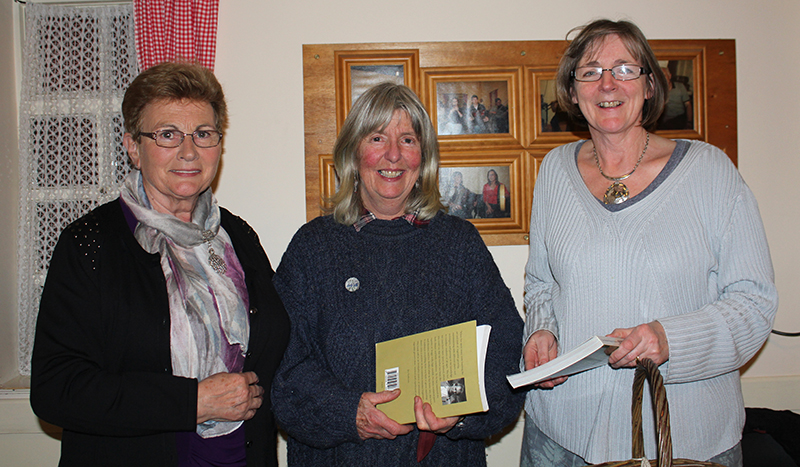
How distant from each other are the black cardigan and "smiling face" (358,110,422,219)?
0.69 m

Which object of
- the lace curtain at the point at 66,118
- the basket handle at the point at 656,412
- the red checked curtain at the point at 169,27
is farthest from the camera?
the lace curtain at the point at 66,118

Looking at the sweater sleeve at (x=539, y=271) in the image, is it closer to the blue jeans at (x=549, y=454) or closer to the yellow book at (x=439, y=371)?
the blue jeans at (x=549, y=454)

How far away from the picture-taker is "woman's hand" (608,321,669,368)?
1236mm

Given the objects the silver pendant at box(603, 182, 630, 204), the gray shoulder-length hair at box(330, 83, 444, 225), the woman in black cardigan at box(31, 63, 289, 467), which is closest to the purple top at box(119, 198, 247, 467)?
the woman in black cardigan at box(31, 63, 289, 467)

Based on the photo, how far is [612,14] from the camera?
8.33 feet

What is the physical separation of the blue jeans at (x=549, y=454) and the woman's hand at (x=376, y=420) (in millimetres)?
442

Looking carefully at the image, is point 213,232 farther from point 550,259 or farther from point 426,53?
point 426,53

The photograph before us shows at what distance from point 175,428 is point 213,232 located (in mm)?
604

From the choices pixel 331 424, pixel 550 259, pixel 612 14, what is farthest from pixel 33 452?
pixel 612 14

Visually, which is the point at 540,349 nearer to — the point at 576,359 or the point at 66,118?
the point at 576,359

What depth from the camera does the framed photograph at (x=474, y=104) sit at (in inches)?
98.3

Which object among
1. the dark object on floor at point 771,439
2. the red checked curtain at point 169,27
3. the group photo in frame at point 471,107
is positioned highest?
the red checked curtain at point 169,27

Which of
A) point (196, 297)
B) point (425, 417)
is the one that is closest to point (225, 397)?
point (196, 297)

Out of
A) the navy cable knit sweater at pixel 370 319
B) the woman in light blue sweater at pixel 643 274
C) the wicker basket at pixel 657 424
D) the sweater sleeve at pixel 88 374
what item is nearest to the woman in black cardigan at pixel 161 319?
the sweater sleeve at pixel 88 374
